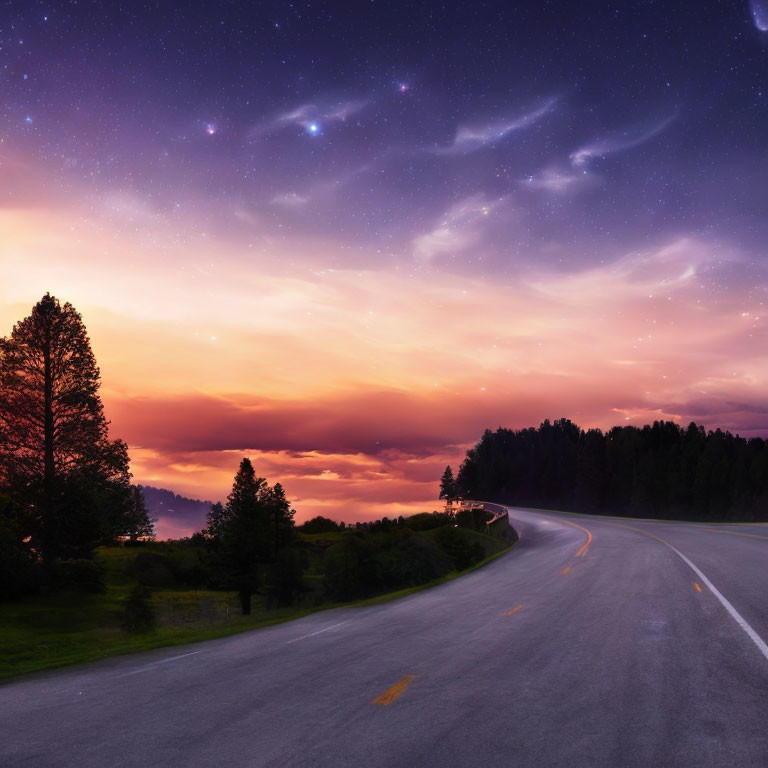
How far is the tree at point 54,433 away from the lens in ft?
119

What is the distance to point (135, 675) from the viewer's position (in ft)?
35.3

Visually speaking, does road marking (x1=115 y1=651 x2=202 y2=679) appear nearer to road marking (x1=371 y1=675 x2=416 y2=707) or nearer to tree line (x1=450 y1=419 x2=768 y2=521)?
road marking (x1=371 y1=675 x2=416 y2=707)

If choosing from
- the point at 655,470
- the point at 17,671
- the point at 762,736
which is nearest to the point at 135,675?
the point at 17,671

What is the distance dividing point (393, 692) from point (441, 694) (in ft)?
2.14

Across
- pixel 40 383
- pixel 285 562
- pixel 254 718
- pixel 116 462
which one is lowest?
pixel 285 562

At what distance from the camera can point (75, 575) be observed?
36406 millimetres

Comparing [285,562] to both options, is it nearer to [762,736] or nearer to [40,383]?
[40,383]

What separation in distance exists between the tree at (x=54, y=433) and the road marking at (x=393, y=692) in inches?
1292

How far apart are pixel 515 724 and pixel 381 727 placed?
153 cm

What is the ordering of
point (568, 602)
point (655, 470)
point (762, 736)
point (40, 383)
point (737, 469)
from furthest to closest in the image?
point (655, 470), point (737, 469), point (40, 383), point (568, 602), point (762, 736)

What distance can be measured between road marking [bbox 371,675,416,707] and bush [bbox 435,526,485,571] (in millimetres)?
25258

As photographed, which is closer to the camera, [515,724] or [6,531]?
[515,724]

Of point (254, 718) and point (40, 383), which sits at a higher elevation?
point (40, 383)

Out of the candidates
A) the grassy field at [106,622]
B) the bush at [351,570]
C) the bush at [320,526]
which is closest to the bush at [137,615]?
the grassy field at [106,622]
